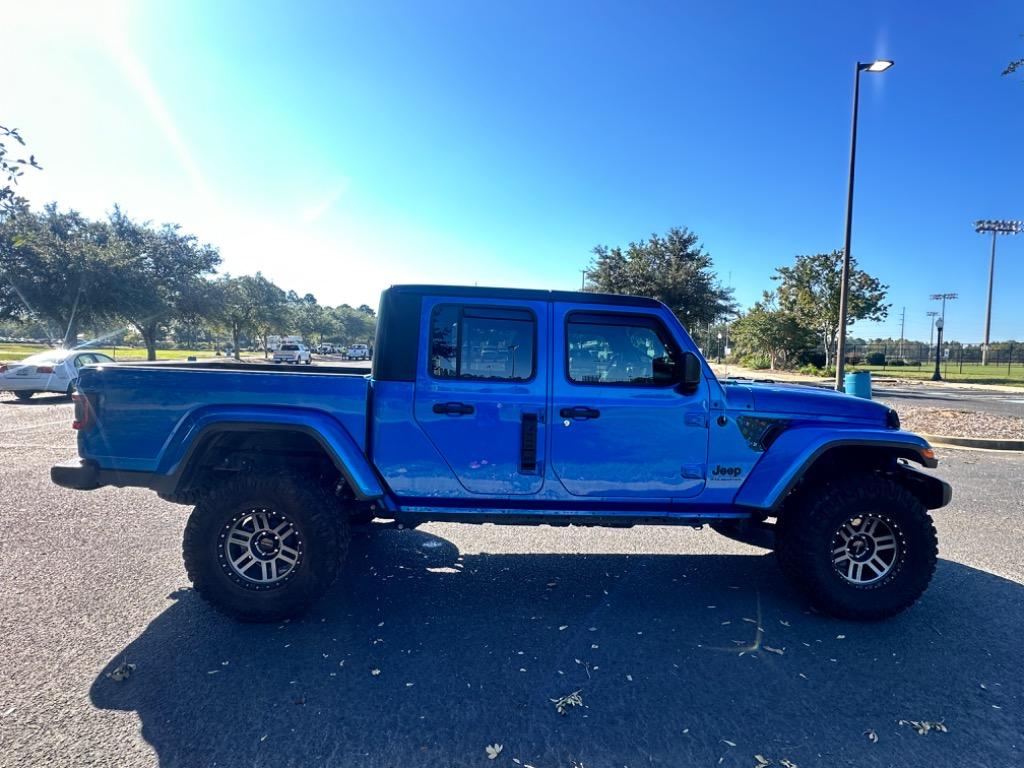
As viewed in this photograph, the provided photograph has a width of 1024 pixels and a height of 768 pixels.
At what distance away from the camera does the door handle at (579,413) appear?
3473mm

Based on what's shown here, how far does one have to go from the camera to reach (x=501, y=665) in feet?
9.57

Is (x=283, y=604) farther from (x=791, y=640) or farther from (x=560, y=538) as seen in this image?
(x=791, y=640)

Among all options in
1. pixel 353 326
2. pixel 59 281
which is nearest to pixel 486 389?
pixel 59 281

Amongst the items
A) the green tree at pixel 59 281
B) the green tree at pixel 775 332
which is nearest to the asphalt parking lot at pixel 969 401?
the green tree at pixel 775 332

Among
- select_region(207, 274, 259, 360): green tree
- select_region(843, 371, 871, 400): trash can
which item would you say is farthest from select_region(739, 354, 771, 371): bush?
select_region(207, 274, 259, 360): green tree

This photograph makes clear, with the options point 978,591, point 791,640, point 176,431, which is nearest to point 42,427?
point 176,431

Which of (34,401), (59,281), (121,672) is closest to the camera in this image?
(121,672)

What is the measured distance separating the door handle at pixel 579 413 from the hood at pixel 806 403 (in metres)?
0.91

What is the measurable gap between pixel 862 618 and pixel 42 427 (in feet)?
43.0

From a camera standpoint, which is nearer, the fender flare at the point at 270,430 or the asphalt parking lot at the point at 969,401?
the fender flare at the point at 270,430

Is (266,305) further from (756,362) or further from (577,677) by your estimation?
(577,677)

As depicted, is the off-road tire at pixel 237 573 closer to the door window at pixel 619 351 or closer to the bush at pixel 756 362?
the door window at pixel 619 351

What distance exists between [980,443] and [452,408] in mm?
10826

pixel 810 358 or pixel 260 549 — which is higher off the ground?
pixel 810 358
